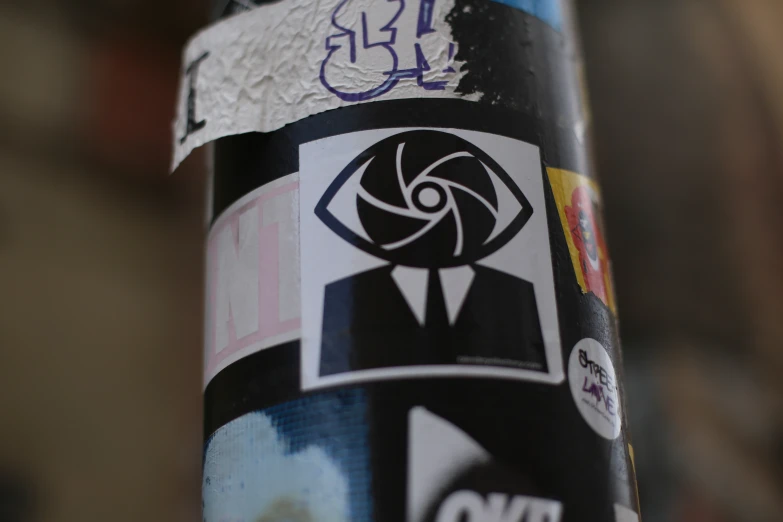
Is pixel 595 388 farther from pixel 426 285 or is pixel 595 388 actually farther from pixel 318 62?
pixel 318 62

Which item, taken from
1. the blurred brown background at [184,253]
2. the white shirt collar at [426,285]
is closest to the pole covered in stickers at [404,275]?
the white shirt collar at [426,285]

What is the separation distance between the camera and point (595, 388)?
42 cm

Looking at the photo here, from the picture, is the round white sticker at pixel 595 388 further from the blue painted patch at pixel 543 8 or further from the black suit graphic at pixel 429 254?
the blue painted patch at pixel 543 8

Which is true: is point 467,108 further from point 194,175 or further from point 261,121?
point 194,175

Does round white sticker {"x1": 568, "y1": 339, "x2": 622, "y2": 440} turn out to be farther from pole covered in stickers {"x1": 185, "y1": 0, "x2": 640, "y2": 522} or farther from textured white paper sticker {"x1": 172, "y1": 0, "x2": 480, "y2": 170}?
textured white paper sticker {"x1": 172, "y1": 0, "x2": 480, "y2": 170}

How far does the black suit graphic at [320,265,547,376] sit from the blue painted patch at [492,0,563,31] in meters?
0.18

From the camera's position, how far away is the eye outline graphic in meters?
0.40

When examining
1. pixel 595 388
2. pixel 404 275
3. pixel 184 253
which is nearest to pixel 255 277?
pixel 404 275

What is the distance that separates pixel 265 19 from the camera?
0.48 m

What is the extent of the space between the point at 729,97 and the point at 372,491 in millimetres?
1784

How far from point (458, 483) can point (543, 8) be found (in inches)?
11.6

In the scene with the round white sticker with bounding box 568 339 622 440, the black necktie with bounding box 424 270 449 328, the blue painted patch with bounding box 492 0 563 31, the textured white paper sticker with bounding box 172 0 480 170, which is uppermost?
the blue painted patch with bounding box 492 0 563 31

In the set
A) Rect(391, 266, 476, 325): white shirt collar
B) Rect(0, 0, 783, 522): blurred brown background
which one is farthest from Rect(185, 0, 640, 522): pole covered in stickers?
Rect(0, 0, 783, 522): blurred brown background

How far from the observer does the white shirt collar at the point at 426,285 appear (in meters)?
0.39
